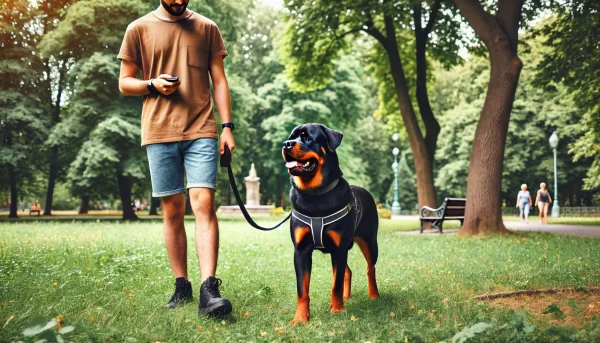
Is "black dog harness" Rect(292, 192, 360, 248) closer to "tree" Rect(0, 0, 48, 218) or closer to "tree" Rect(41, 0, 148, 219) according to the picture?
"tree" Rect(41, 0, 148, 219)

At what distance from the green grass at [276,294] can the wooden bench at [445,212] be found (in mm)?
5703

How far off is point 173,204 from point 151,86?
1.02 meters

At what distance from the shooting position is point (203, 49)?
4621 mm

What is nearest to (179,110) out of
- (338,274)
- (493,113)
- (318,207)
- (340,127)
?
(318,207)

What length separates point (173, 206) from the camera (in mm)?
4684

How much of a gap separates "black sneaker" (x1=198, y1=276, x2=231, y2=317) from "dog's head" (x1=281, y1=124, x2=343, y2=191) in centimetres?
101

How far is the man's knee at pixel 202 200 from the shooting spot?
4461 mm

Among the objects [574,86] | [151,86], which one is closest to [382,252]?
[151,86]

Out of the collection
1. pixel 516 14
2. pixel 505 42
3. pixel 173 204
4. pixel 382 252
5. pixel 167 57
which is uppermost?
pixel 516 14

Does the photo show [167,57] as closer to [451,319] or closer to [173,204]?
[173,204]

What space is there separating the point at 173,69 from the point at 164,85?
1.31 ft

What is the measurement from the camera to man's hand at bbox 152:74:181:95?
4.16 metres

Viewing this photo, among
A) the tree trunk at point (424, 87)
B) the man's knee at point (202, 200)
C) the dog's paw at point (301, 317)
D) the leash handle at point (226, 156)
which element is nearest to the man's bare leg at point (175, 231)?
the man's knee at point (202, 200)

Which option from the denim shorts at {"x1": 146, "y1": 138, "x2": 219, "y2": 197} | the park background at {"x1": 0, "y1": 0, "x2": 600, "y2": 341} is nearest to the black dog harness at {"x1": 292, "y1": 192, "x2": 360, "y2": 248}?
the park background at {"x1": 0, "y1": 0, "x2": 600, "y2": 341}
